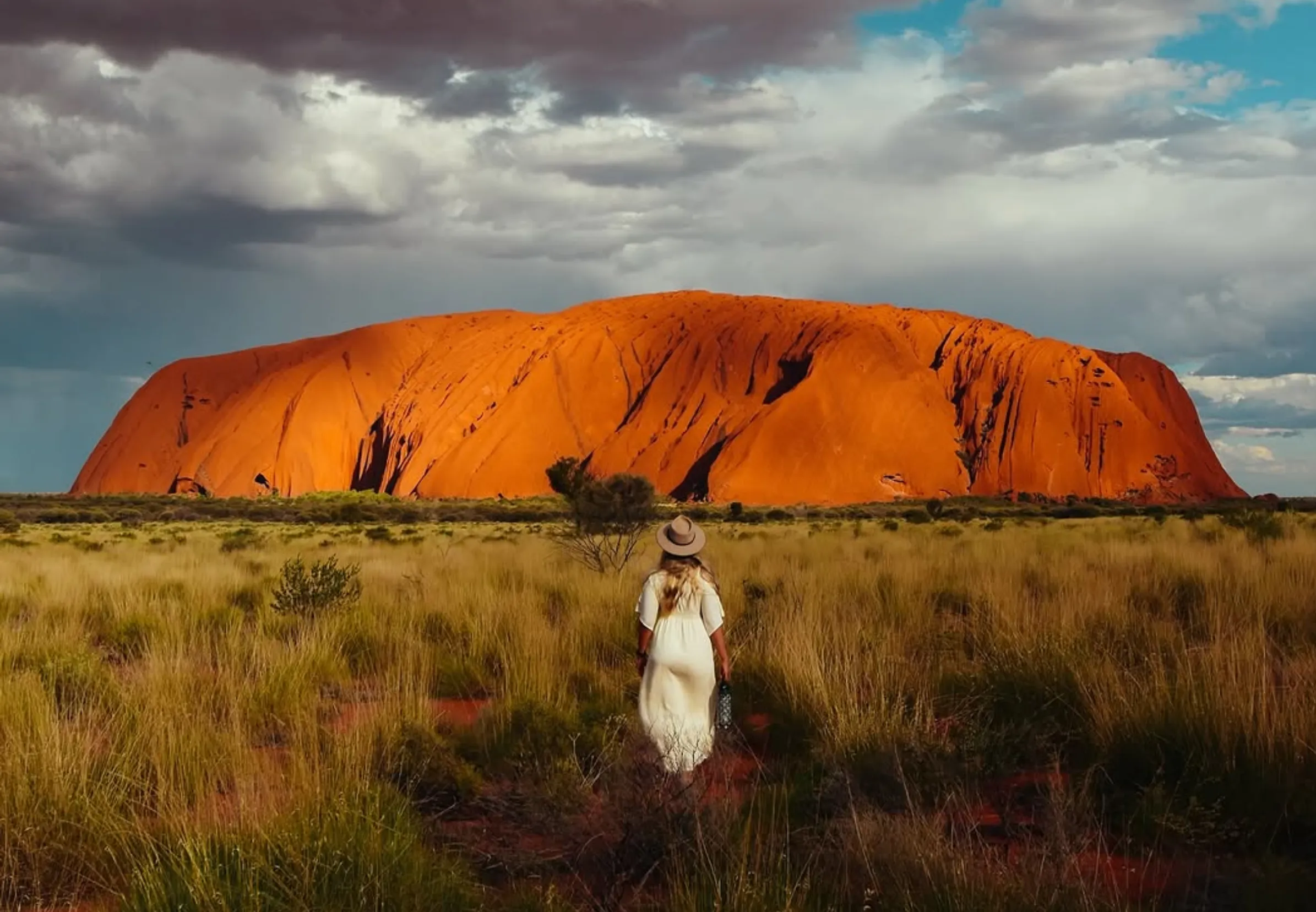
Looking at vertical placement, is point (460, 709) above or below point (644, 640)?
below

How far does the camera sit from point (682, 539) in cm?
566

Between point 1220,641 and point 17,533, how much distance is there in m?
41.3

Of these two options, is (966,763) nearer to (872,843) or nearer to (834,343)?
(872,843)

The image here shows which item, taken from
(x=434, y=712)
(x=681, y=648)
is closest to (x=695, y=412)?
(x=434, y=712)

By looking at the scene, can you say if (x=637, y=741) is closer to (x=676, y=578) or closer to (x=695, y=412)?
(x=676, y=578)

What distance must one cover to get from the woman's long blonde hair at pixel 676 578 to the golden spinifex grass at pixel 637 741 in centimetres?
80

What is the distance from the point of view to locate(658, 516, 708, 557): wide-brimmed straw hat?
18.5 ft

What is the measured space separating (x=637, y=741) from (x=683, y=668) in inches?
18.3

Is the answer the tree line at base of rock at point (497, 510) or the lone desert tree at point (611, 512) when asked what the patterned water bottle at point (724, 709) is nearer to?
the lone desert tree at point (611, 512)

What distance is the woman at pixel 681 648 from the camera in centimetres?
547

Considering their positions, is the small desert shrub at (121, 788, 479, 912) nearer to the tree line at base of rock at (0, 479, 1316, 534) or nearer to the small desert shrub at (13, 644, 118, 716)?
the small desert shrub at (13, 644, 118, 716)

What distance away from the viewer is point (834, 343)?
298 ft

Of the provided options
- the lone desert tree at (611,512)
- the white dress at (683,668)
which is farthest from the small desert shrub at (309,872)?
the lone desert tree at (611,512)

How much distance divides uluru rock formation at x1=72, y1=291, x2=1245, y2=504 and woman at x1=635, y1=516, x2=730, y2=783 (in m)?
74.8
